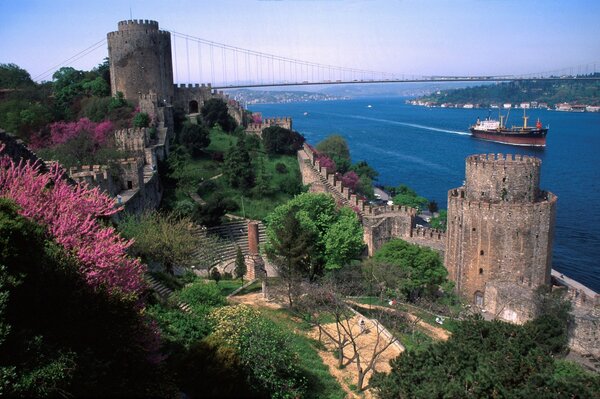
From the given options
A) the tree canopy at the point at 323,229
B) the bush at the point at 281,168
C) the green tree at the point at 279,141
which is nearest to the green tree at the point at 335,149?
the green tree at the point at 279,141

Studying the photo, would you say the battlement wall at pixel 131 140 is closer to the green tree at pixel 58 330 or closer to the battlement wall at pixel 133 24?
the battlement wall at pixel 133 24

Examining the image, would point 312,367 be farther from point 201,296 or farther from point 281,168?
point 281,168

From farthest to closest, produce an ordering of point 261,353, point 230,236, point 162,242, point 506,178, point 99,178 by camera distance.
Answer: point 230,236
point 506,178
point 99,178
point 162,242
point 261,353

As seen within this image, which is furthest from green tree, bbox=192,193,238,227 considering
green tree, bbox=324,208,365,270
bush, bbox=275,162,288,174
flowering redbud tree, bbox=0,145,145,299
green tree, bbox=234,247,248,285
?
flowering redbud tree, bbox=0,145,145,299

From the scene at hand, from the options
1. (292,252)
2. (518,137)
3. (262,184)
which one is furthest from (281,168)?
(518,137)

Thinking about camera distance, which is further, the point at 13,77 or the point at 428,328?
the point at 13,77

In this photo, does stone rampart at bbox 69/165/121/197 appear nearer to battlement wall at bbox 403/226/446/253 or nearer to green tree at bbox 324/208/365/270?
green tree at bbox 324/208/365/270

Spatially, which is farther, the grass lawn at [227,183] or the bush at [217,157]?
the bush at [217,157]
